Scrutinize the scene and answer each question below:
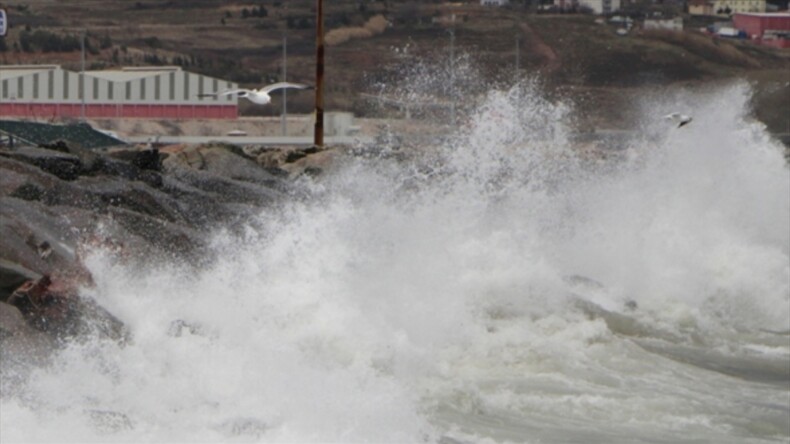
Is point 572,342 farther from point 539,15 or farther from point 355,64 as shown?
point 539,15

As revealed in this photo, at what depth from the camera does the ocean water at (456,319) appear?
1003cm

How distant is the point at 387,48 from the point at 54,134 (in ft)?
137

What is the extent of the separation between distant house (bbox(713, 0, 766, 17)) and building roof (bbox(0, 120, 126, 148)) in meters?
69.2

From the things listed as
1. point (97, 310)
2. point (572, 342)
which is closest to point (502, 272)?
point (572, 342)

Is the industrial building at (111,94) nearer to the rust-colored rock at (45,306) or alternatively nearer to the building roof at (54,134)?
the building roof at (54,134)

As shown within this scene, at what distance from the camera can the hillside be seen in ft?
192

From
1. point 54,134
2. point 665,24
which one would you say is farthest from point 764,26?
point 54,134

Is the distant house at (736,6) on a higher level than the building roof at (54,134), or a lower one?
lower

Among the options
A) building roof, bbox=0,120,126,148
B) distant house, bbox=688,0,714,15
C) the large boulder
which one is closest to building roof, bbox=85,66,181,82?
building roof, bbox=0,120,126,148

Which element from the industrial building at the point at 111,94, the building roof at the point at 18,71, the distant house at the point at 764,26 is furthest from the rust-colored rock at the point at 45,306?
the distant house at the point at 764,26

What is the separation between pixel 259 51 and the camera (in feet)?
228

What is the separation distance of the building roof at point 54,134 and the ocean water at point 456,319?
5.77m

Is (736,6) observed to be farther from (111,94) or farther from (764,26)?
(111,94)

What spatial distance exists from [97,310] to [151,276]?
1.78m
